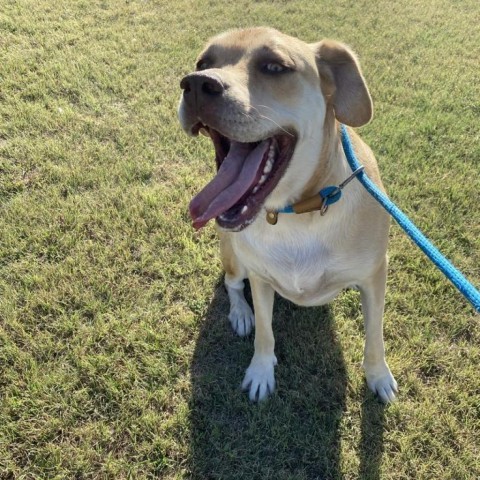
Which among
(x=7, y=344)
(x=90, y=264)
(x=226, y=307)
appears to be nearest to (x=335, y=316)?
(x=226, y=307)

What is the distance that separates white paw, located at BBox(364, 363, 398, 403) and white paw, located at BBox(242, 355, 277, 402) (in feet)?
1.96

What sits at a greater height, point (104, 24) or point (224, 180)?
point (224, 180)

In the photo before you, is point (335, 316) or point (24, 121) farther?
point (24, 121)

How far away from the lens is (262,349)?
3004 millimetres

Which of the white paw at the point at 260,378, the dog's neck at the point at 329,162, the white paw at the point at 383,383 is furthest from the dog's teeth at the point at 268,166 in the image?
the white paw at the point at 383,383

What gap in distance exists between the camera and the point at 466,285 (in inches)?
67.6

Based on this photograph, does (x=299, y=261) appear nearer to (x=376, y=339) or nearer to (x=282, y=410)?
(x=376, y=339)

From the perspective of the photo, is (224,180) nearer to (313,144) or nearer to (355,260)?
(313,144)

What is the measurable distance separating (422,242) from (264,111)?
0.84 m

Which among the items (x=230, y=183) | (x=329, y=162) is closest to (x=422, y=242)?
(x=329, y=162)

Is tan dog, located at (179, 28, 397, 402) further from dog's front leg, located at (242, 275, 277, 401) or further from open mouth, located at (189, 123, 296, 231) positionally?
dog's front leg, located at (242, 275, 277, 401)

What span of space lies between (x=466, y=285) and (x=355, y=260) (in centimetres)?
79

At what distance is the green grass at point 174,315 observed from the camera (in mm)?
2719

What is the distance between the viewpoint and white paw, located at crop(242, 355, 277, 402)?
9.70 ft
